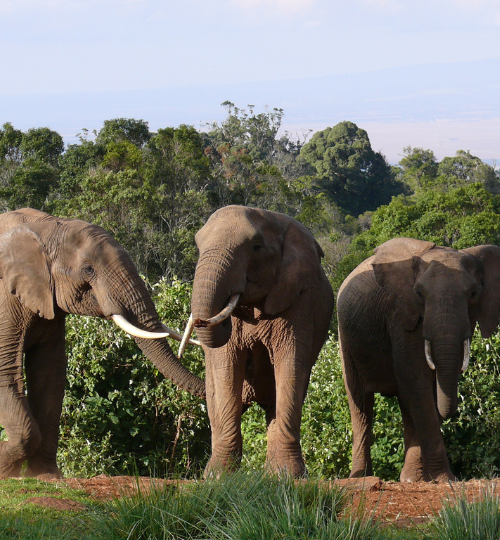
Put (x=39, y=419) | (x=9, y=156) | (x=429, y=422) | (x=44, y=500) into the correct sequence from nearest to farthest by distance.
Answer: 1. (x=44, y=500)
2. (x=39, y=419)
3. (x=429, y=422)
4. (x=9, y=156)

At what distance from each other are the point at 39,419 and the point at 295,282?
252 centimetres

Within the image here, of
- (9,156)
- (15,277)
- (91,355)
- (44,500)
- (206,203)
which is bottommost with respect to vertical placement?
(44,500)

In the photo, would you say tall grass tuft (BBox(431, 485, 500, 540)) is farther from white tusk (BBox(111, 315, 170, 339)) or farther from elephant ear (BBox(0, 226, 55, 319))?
elephant ear (BBox(0, 226, 55, 319))

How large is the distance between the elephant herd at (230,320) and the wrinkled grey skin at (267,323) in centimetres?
1

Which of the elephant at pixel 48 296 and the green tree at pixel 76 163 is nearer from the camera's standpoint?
the elephant at pixel 48 296

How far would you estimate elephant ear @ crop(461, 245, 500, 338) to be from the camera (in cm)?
837

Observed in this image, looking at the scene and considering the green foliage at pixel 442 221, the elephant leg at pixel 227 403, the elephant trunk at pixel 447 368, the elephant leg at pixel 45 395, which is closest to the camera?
the elephant leg at pixel 227 403

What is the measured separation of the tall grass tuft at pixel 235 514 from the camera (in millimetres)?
4504

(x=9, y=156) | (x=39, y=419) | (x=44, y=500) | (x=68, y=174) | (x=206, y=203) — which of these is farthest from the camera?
A: (x=9, y=156)

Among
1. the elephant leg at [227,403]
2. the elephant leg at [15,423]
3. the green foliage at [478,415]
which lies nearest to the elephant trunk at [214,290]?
the elephant leg at [227,403]

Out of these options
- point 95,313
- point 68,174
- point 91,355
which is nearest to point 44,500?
point 95,313

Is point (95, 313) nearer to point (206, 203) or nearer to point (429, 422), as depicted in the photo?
point (429, 422)

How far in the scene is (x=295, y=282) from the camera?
23.4ft

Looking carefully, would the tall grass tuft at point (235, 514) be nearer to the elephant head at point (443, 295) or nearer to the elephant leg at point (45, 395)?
the elephant leg at point (45, 395)
